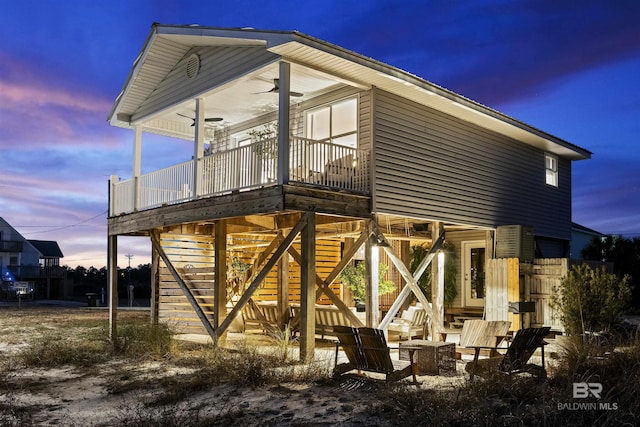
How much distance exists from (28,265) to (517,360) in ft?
179

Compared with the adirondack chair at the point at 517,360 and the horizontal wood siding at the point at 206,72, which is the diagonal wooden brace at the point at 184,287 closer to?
the horizontal wood siding at the point at 206,72

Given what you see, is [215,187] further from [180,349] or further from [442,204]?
[442,204]

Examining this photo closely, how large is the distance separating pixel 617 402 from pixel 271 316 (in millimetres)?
10656

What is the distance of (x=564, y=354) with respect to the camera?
9.95 metres

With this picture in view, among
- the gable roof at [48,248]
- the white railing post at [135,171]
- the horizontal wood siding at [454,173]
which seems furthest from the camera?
the gable roof at [48,248]

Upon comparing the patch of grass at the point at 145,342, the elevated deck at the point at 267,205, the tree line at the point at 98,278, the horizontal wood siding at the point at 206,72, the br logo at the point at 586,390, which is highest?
the horizontal wood siding at the point at 206,72

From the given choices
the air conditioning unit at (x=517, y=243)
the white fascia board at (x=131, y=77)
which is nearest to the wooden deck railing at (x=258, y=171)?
the white fascia board at (x=131, y=77)

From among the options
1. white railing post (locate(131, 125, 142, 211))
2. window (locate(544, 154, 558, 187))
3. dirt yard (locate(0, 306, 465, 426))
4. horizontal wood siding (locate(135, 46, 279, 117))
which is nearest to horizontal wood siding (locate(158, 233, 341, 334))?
white railing post (locate(131, 125, 142, 211))

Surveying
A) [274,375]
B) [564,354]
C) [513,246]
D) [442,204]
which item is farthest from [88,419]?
[513,246]

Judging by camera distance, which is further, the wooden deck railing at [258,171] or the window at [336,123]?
the window at [336,123]

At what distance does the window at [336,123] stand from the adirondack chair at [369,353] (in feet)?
18.7

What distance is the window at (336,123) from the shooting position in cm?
1451

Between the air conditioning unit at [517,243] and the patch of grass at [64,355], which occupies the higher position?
the air conditioning unit at [517,243]

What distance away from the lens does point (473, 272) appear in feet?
65.1
